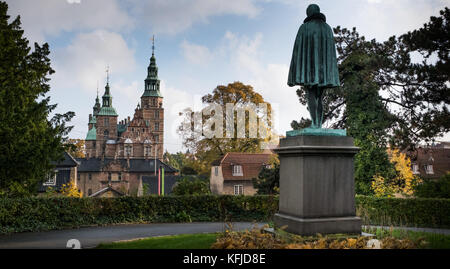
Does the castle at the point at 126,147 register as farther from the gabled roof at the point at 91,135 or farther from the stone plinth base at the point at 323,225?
the stone plinth base at the point at 323,225

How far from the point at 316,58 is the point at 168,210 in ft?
45.4

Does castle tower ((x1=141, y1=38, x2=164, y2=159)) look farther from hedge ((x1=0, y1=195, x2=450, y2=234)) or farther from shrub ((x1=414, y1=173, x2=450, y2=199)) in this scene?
shrub ((x1=414, y1=173, x2=450, y2=199))

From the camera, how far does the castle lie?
60.5 m

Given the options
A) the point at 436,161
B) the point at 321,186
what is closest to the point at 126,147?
the point at 436,161

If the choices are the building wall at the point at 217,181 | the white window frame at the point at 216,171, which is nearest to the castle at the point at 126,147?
the building wall at the point at 217,181

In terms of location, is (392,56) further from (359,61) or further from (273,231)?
(273,231)

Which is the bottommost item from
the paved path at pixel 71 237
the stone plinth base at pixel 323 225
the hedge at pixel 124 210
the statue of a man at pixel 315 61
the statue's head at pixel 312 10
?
the paved path at pixel 71 237

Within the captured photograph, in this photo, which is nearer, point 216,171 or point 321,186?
point 321,186

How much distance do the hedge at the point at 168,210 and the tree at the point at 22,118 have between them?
120cm

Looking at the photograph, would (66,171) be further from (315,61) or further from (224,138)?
(315,61)

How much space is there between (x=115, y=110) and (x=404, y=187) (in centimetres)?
6973

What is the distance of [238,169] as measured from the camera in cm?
3656

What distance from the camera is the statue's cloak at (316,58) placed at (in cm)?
805

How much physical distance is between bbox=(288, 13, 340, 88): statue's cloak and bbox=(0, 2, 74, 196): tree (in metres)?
11.4
